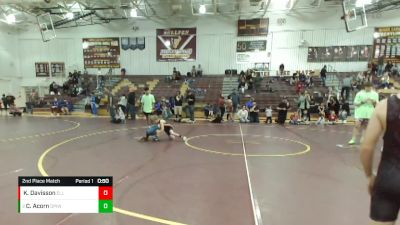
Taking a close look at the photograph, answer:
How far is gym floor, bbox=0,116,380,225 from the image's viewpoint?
358 centimetres

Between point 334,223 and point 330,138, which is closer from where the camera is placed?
point 334,223

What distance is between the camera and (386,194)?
1.78 metres

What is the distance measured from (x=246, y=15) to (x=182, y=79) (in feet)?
23.7

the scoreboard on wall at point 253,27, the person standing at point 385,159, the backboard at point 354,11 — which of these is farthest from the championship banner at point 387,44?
the person standing at point 385,159

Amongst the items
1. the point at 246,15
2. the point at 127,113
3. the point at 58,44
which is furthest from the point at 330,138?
the point at 58,44

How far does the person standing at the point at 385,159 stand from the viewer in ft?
5.51

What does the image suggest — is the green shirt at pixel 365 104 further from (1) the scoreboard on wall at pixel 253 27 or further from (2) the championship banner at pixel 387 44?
(2) the championship banner at pixel 387 44

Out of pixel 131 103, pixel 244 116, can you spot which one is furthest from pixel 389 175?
pixel 131 103

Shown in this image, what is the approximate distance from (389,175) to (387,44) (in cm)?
2365

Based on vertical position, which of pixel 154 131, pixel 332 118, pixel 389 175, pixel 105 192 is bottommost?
pixel 332 118

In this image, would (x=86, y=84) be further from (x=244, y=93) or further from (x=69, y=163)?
(x=69, y=163)

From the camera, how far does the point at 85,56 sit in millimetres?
25125
